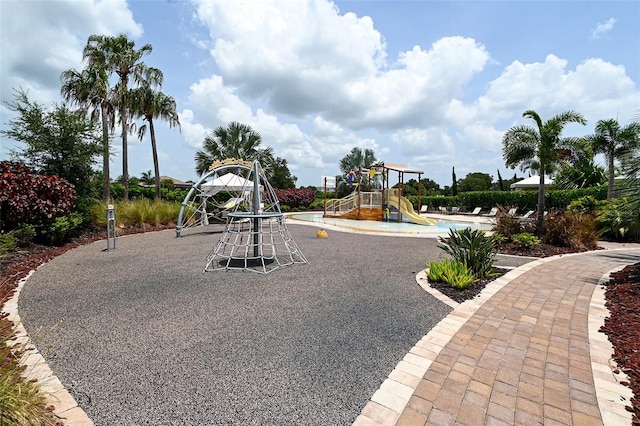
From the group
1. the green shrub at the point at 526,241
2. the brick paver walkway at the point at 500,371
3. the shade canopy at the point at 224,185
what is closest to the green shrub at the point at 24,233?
the shade canopy at the point at 224,185

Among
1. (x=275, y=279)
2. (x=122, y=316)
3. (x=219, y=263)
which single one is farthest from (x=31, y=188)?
(x=275, y=279)

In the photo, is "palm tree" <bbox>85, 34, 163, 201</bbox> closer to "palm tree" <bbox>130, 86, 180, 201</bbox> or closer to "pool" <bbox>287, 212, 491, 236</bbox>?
"palm tree" <bbox>130, 86, 180, 201</bbox>

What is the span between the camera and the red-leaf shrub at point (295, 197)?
2464 centimetres

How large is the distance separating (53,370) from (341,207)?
19166mm

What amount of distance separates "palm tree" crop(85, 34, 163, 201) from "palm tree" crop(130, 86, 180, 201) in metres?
0.37

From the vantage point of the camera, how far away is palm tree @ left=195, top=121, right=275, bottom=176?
23.0 meters

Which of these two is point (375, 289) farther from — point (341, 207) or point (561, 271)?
point (341, 207)

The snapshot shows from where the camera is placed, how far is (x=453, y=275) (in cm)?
484

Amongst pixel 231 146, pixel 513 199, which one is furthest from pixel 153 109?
pixel 513 199

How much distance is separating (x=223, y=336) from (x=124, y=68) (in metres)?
18.2

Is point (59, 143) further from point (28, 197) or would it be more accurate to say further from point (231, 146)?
point (231, 146)

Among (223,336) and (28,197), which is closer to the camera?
(223,336)

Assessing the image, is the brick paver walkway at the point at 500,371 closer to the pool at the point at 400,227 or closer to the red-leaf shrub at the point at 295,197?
the pool at the point at 400,227

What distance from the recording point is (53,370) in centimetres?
249
